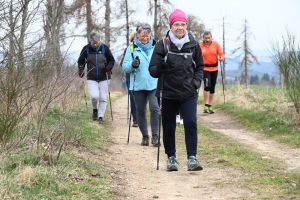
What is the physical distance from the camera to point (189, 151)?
659 centimetres

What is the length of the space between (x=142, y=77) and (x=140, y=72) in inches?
5.7

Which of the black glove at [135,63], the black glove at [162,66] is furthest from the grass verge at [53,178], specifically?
the black glove at [135,63]

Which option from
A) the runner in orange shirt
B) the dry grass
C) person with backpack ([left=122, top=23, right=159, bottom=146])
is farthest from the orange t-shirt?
the dry grass

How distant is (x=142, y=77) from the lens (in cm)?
859

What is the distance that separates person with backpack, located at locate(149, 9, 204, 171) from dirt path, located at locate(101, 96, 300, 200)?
29 centimetres

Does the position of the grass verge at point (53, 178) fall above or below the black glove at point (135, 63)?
below

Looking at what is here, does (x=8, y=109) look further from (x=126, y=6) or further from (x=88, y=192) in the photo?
(x=126, y=6)

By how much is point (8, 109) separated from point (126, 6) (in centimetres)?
2961

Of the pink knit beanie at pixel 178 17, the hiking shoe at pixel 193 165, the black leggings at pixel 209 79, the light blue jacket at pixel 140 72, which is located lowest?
the hiking shoe at pixel 193 165

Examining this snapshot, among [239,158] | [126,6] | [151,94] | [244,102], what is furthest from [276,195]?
[126,6]

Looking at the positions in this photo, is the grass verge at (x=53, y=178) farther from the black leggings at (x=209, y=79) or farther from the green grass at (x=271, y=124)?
the black leggings at (x=209, y=79)

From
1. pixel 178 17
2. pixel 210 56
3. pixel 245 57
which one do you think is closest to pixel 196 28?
pixel 245 57

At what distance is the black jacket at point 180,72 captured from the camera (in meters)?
6.51

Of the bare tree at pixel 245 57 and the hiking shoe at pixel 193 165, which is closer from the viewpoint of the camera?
the hiking shoe at pixel 193 165
